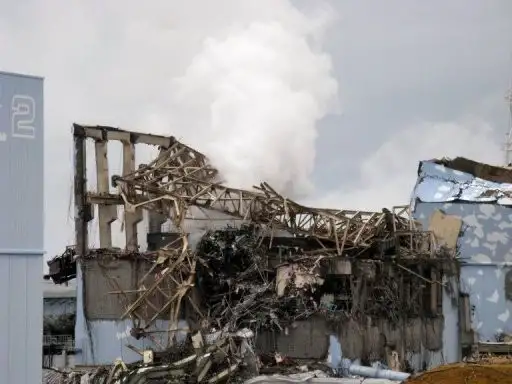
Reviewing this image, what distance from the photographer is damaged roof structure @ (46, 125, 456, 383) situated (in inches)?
882

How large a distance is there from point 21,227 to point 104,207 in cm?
1387

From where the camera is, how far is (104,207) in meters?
24.2

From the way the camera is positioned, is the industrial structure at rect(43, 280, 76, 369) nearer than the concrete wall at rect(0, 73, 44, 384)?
No

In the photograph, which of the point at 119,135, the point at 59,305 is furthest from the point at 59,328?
the point at 119,135

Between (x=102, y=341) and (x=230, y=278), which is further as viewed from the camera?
(x=230, y=278)

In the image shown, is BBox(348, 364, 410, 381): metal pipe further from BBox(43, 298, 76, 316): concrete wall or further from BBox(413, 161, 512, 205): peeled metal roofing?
BBox(43, 298, 76, 316): concrete wall

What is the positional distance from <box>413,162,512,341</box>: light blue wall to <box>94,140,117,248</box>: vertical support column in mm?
12835

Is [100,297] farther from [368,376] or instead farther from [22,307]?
[22,307]

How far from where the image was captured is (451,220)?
30.4 meters

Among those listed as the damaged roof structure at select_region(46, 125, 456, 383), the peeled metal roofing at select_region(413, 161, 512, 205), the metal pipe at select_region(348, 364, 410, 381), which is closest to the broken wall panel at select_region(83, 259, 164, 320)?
the damaged roof structure at select_region(46, 125, 456, 383)

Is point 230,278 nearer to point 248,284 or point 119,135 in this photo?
point 248,284

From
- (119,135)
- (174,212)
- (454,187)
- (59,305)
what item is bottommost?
(59,305)

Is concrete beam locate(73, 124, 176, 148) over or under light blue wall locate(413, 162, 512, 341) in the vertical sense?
over

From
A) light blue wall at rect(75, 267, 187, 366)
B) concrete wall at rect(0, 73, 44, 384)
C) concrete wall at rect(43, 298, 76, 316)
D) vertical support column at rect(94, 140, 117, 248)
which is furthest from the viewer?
concrete wall at rect(43, 298, 76, 316)
